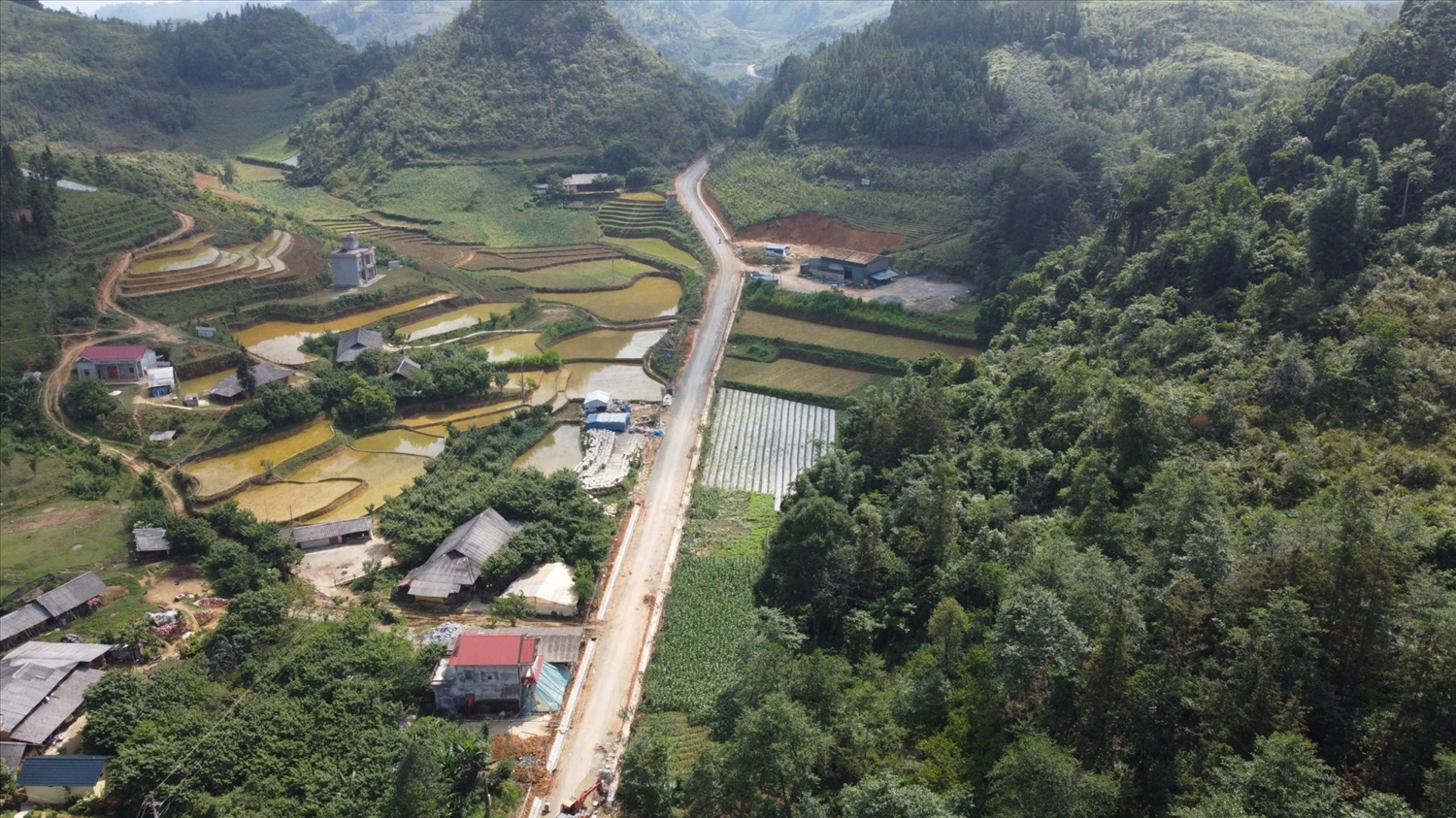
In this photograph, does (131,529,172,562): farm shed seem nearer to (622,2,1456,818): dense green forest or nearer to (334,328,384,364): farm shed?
(334,328,384,364): farm shed

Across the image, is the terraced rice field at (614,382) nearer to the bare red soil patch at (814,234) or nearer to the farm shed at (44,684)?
the farm shed at (44,684)

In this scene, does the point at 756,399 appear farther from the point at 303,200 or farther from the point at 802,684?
the point at 303,200

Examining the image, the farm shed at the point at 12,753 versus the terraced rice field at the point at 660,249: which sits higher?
the terraced rice field at the point at 660,249

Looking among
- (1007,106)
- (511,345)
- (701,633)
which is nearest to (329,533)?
(701,633)

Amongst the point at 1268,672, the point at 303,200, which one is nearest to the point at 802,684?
the point at 1268,672

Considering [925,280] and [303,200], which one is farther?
[303,200]

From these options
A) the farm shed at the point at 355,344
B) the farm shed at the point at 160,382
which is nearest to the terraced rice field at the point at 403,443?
the farm shed at the point at 355,344
